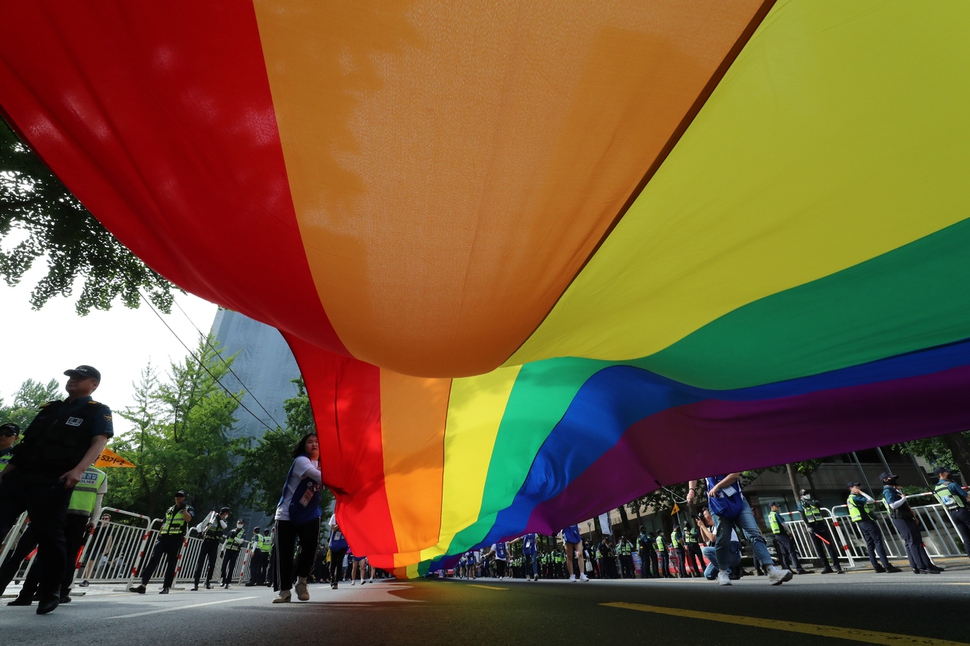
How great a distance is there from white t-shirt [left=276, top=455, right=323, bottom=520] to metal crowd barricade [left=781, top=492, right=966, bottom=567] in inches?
384

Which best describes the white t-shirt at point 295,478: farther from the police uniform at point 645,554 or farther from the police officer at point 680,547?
the police uniform at point 645,554

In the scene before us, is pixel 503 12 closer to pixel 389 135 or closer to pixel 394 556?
pixel 389 135

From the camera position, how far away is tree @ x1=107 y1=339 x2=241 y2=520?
→ 2386 cm

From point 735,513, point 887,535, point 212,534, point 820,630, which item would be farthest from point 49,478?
point 887,535

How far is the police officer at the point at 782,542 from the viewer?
903 centimetres

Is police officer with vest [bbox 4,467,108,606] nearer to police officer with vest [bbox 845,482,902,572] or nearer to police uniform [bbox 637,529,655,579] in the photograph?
police officer with vest [bbox 845,482,902,572]

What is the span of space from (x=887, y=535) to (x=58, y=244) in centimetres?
1745

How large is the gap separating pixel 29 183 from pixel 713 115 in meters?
10.7

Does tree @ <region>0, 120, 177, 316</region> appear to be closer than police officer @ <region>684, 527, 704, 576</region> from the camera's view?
Yes

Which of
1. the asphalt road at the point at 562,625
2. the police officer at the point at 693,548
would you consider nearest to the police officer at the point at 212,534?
the asphalt road at the point at 562,625

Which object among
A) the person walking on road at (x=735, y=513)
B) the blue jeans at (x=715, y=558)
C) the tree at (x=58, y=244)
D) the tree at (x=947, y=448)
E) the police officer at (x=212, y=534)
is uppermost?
the tree at (x=58, y=244)

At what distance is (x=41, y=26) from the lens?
1.64 m

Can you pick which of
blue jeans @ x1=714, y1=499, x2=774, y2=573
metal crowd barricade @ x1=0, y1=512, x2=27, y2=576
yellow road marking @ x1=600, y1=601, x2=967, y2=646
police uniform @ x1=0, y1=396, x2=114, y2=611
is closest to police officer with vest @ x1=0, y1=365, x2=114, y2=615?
police uniform @ x1=0, y1=396, x2=114, y2=611

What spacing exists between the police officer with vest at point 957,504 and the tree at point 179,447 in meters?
24.6
